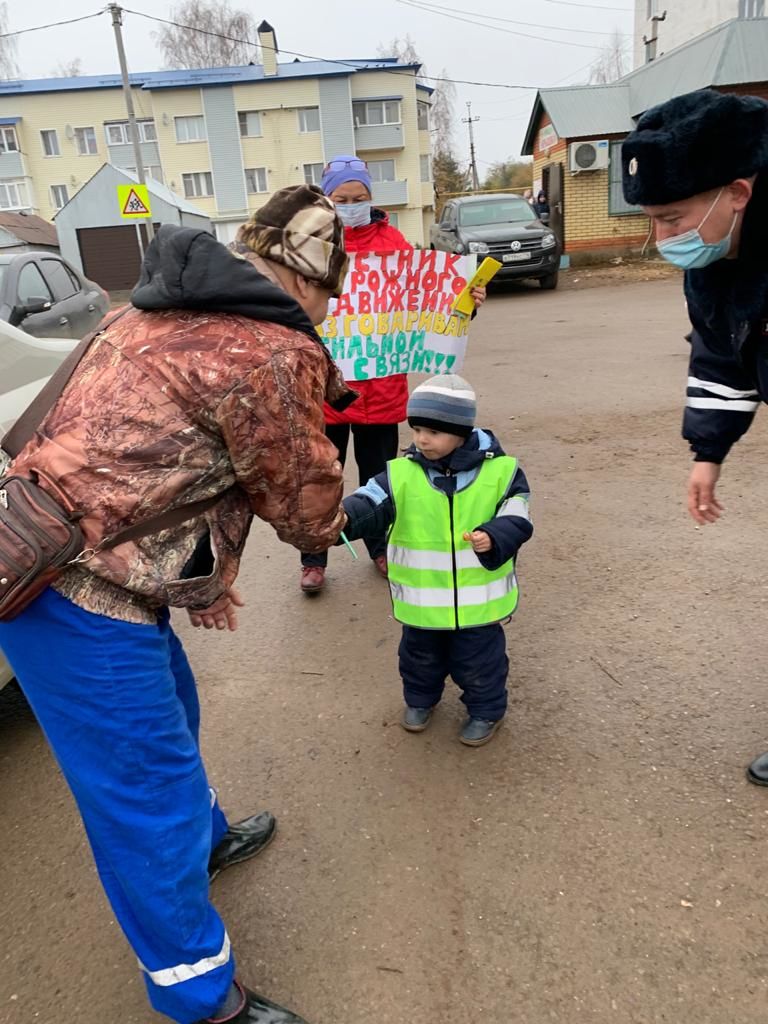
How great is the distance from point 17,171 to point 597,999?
49.5m

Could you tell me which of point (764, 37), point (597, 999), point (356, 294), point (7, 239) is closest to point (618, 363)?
point (356, 294)

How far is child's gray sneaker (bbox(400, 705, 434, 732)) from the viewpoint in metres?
2.88

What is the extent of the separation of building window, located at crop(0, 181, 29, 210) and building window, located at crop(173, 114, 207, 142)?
30.2 ft

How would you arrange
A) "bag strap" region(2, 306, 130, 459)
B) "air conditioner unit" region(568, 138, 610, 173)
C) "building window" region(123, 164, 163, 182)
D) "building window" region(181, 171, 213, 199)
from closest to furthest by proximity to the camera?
"bag strap" region(2, 306, 130, 459) < "air conditioner unit" region(568, 138, 610, 173) < "building window" region(123, 164, 163, 182) < "building window" region(181, 171, 213, 199)

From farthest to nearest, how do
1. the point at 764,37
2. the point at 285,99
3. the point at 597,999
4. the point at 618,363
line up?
1. the point at 285,99
2. the point at 764,37
3. the point at 618,363
4. the point at 597,999

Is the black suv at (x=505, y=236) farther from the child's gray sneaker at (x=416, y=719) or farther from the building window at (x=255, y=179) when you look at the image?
the building window at (x=255, y=179)

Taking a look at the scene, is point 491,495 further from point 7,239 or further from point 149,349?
point 7,239

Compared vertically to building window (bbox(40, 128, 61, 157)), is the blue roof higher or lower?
higher

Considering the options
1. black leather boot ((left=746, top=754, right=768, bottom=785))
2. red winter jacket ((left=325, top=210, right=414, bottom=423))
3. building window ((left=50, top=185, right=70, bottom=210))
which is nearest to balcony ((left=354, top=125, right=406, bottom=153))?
building window ((left=50, top=185, right=70, bottom=210))

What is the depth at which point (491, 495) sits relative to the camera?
2.66 meters

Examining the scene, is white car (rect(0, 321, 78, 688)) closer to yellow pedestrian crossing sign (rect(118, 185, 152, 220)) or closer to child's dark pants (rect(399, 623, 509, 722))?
child's dark pants (rect(399, 623, 509, 722))

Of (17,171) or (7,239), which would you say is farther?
(17,171)

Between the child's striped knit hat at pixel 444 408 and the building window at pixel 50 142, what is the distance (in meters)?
48.7

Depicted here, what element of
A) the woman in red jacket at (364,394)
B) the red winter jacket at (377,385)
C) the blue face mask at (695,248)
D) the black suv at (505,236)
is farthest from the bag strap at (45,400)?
the black suv at (505,236)
